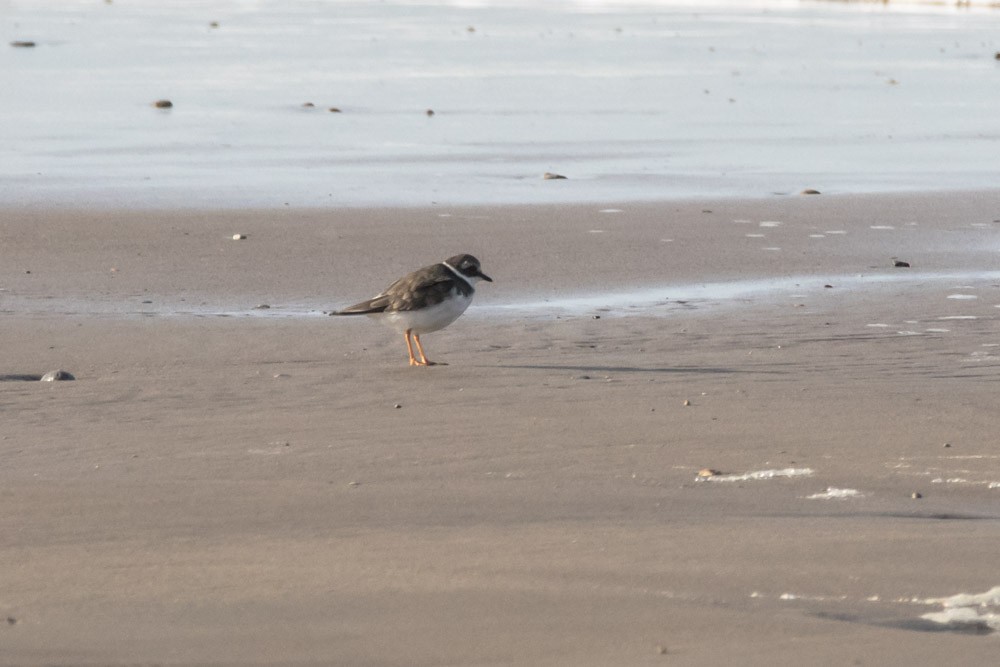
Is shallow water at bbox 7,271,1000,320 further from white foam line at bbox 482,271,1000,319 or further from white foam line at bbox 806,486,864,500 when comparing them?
white foam line at bbox 806,486,864,500

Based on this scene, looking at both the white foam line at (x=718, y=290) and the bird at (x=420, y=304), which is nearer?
the bird at (x=420, y=304)

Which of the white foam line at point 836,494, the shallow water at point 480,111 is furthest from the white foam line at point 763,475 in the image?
the shallow water at point 480,111

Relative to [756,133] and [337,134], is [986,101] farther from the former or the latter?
[337,134]

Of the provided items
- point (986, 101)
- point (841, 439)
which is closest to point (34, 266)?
point (841, 439)

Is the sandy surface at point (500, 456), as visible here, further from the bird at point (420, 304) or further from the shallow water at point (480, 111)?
the shallow water at point (480, 111)

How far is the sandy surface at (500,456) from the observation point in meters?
4.00

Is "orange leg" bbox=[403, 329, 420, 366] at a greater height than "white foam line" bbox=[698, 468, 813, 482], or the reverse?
"orange leg" bbox=[403, 329, 420, 366]

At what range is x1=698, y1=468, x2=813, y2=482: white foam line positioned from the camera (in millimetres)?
5422

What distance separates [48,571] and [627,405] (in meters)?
2.81

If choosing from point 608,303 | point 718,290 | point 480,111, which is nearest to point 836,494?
point 608,303

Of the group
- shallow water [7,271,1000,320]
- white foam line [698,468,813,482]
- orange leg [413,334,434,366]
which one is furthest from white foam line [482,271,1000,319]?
white foam line [698,468,813,482]

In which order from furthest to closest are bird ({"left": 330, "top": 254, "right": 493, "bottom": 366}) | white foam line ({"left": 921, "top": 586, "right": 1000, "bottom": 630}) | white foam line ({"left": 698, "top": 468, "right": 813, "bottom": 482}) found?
1. bird ({"left": 330, "top": 254, "right": 493, "bottom": 366})
2. white foam line ({"left": 698, "top": 468, "right": 813, "bottom": 482})
3. white foam line ({"left": 921, "top": 586, "right": 1000, "bottom": 630})

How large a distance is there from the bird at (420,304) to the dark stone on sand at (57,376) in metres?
1.22

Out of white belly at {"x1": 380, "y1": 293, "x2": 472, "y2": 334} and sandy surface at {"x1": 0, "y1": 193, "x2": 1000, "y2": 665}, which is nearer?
sandy surface at {"x1": 0, "y1": 193, "x2": 1000, "y2": 665}
